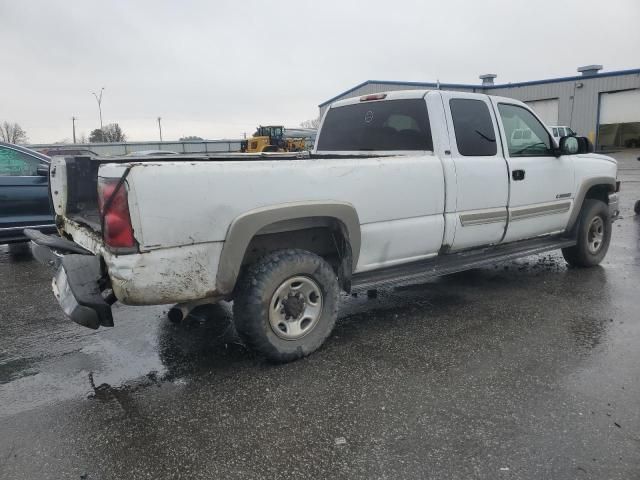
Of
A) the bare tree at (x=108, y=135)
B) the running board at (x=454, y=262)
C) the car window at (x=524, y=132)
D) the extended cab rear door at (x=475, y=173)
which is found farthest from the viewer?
the bare tree at (x=108, y=135)

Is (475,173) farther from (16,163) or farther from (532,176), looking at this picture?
(16,163)

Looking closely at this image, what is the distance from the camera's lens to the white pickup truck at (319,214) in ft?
9.76

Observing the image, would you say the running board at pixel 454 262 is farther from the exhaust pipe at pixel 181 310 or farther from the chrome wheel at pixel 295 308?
the exhaust pipe at pixel 181 310

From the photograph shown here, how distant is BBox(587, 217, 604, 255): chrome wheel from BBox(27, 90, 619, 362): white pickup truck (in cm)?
54

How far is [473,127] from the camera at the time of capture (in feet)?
15.2

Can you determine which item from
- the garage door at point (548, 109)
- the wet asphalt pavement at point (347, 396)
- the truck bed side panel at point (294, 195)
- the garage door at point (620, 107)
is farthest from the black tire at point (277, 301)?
the garage door at point (548, 109)

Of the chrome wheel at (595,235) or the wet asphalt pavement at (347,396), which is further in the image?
the chrome wheel at (595,235)

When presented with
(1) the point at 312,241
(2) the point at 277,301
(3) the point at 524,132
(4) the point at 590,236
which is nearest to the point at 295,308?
(2) the point at 277,301

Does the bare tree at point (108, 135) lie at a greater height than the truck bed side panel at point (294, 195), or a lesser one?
greater

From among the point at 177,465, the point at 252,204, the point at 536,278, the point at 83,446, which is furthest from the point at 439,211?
the point at 83,446

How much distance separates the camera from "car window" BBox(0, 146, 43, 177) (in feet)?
22.3

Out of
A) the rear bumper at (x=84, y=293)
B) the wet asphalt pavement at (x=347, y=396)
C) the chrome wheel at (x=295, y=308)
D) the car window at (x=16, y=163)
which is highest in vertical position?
the car window at (x=16, y=163)

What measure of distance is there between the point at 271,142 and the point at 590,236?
1040 inches

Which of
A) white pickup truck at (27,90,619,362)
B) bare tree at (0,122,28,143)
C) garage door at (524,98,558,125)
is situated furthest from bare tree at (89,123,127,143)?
white pickup truck at (27,90,619,362)
